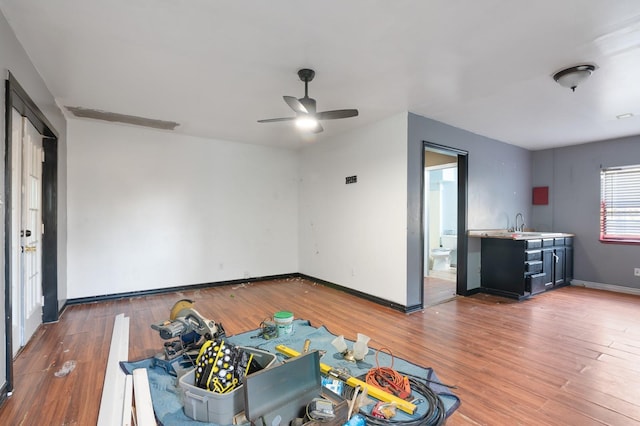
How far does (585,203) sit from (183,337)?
261 inches

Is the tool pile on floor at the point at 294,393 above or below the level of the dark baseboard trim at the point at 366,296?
above

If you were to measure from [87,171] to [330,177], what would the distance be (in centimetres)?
358

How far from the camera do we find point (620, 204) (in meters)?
5.01

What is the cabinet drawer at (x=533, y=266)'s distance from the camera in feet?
14.3

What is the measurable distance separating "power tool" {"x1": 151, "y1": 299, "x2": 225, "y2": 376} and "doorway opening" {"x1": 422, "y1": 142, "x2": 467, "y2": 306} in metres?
3.13

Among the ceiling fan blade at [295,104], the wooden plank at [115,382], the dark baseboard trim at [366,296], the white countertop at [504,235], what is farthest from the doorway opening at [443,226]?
the wooden plank at [115,382]

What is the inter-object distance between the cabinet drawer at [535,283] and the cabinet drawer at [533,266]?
0.29 feet

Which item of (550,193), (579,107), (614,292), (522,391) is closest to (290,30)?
(522,391)

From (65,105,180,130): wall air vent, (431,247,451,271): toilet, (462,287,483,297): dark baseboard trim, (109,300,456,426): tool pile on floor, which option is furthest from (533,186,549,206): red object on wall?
(65,105,180,130): wall air vent

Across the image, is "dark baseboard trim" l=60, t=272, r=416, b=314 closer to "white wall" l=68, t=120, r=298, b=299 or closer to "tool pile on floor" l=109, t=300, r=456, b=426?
"white wall" l=68, t=120, r=298, b=299

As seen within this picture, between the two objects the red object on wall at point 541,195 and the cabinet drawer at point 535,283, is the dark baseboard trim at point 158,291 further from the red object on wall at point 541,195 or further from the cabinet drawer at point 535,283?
the red object on wall at point 541,195

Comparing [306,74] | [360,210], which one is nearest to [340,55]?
[306,74]

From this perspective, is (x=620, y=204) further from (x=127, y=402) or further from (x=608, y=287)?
(x=127, y=402)

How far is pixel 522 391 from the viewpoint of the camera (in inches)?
81.9
